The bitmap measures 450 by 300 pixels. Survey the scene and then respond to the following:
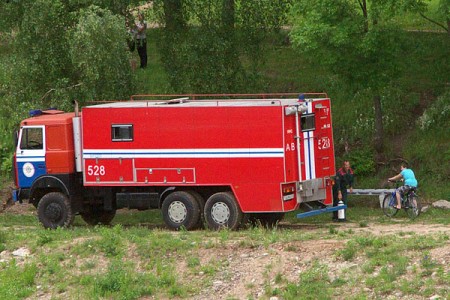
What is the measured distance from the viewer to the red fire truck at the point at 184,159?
2736 cm

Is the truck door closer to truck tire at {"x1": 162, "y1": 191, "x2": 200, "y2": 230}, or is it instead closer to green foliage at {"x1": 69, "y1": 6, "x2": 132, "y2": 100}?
green foliage at {"x1": 69, "y1": 6, "x2": 132, "y2": 100}

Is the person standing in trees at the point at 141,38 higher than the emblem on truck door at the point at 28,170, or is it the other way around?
the person standing in trees at the point at 141,38

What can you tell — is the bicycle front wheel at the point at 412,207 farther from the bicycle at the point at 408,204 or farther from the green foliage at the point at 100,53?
the green foliage at the point at 100,53

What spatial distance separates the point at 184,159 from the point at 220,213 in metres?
1.57

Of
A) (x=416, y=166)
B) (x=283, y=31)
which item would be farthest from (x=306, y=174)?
(x=283, y=31)

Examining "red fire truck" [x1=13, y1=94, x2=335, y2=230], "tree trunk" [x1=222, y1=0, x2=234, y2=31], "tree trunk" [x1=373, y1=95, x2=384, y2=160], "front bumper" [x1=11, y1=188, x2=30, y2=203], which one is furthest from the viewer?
"tree trunk" [x1=373, y1=95, x2=384, y2=160]

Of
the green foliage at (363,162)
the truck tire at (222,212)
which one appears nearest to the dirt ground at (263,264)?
the truck tire at (222,212)

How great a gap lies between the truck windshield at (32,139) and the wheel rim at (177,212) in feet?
12.7

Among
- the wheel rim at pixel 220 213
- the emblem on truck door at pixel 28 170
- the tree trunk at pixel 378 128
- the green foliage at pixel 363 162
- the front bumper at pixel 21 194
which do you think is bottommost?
the wheel rim at pixel 220 213

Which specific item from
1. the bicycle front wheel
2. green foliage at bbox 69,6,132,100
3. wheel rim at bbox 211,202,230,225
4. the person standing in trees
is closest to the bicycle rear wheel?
the bicycle front wheel

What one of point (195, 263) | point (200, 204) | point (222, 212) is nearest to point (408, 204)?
point (222, 212)

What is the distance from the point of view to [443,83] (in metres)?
39.5

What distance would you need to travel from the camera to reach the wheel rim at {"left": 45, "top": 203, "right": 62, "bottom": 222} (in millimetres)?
29453

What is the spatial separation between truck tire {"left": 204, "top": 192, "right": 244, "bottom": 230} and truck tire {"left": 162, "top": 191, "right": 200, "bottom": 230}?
0.32 metres
